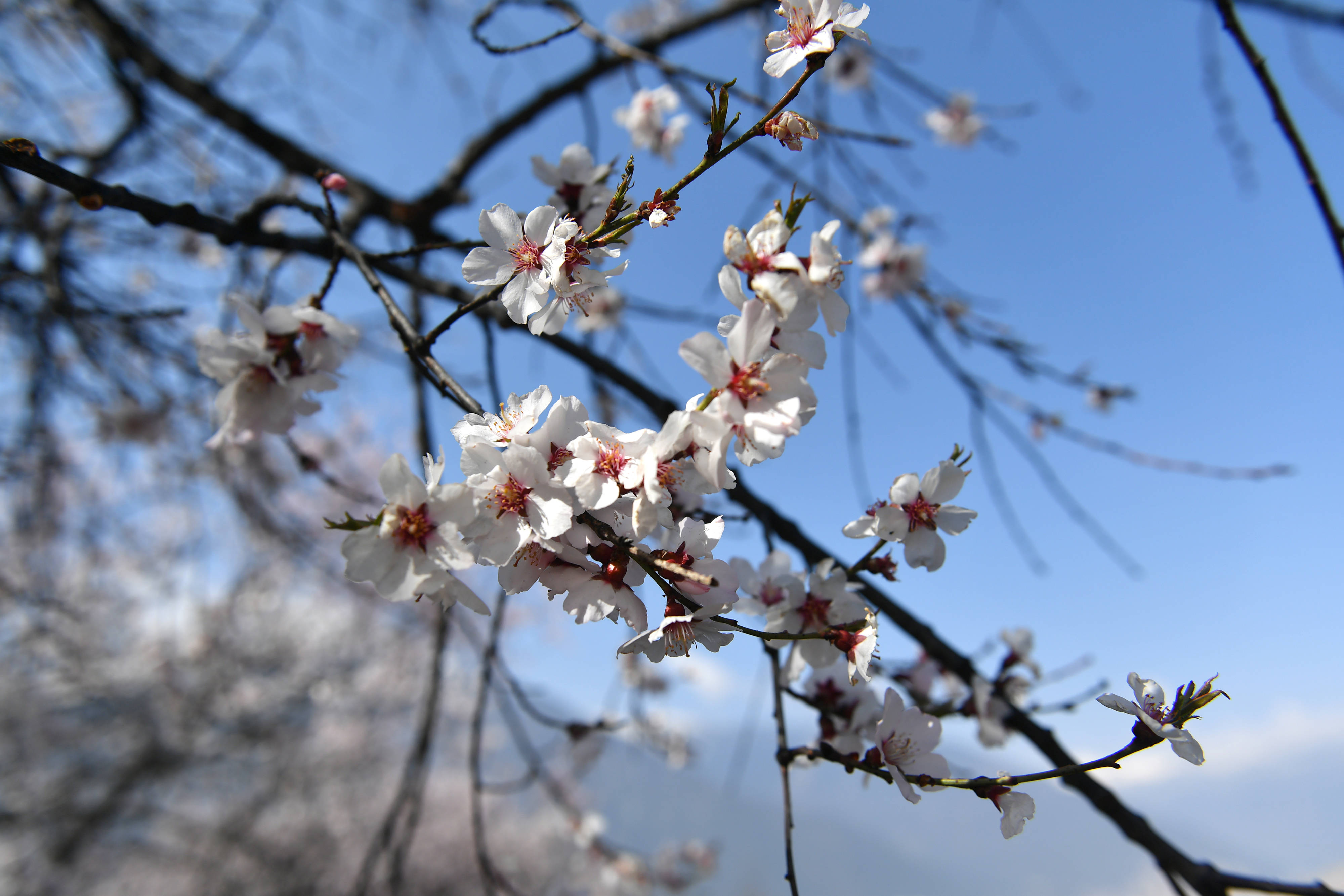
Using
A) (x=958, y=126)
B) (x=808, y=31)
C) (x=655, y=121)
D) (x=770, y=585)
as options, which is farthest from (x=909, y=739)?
(x=958, y=126)

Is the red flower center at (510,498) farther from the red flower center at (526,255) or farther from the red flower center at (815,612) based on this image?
the red flower center at (815,612)

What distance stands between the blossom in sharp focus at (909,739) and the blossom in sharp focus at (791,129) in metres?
0.81

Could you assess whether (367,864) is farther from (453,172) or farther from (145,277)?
(145,277)

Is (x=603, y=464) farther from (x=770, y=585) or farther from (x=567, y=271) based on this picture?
(x=770, y=585)

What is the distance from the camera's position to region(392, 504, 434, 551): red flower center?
735 millimetres

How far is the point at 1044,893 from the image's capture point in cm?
241

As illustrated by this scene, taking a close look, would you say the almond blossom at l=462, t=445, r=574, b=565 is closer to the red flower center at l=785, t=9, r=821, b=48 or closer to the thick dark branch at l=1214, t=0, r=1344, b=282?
the red flower center at l=785, t=9, r=821, b=48

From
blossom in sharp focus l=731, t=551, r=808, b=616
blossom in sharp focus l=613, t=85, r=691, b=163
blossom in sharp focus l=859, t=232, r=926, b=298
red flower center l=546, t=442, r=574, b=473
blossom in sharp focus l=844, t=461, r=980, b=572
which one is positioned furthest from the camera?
blossom in sharp focus l=859, t=232, r=926, b=298

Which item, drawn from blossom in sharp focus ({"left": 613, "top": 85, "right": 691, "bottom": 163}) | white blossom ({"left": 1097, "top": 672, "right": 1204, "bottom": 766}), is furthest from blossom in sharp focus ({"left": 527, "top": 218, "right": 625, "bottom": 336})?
blossom in sharp focus ({"left": 613, "top": 85, "right": 691, "bottom": 163})

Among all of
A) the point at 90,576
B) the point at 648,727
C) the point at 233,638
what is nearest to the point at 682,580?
the point at 648,727

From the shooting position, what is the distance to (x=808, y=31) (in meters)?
0.83

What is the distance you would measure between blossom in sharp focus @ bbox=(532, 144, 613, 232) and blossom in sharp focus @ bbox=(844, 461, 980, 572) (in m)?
0.79

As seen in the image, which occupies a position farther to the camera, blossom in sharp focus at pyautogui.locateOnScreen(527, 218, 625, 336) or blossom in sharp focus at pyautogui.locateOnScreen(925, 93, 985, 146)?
blossom in sharp focus at pyautogui.locateOnScreen(925, 93, 985, 146)

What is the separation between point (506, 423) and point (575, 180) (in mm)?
639
